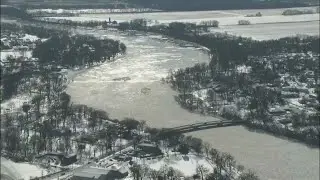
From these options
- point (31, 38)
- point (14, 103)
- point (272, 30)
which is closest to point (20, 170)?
point (14, 103)

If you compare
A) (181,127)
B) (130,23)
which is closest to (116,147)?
(181,127)

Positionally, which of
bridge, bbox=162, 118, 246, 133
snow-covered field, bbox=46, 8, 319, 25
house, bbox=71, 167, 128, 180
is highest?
snow-covered field, bbox=46, 8, 319, 25

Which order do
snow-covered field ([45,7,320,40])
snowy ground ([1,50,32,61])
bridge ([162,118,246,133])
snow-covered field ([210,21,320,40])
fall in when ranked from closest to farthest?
bridge ([162,118,246,133]) < snowy ground ([1,50,32,61]) < snow-covered field ([210,21,320,40]) < snow-covered field ([45,7,320,40])

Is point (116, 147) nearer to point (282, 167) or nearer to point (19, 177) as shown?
point (19, 177)

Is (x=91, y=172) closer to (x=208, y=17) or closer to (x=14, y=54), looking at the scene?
(x=14, y=54)

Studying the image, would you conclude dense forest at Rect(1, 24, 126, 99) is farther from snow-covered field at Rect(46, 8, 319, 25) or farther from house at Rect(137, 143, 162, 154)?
snow-covered field at Rect(46, 8, 319, 25)

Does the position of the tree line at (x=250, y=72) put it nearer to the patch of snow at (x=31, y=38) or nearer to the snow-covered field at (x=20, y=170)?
the snow-covered field at (x=20, y=170)

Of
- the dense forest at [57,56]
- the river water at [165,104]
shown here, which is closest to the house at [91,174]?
the river water at [165,104]

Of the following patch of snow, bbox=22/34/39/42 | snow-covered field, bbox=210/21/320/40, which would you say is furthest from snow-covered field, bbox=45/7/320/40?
patch of snow, bbox=22/34/39/42

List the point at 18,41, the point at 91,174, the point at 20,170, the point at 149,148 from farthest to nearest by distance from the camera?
the point at 18,41 → the point at 149,148 → the point at 20,170 → the point at 91,174
